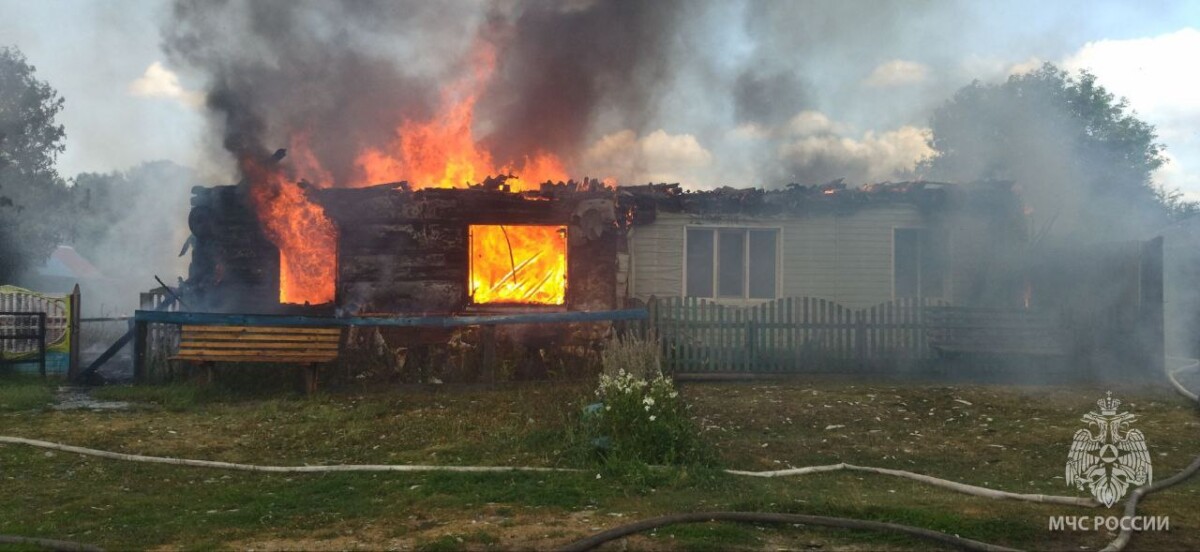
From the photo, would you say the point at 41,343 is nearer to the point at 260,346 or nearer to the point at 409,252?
the point at 260,346

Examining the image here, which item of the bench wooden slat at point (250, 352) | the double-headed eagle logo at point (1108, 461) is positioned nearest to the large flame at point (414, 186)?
the bench wooden slat at point (250, 352)

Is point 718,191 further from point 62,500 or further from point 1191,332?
point 1191,332

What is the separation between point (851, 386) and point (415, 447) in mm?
6356

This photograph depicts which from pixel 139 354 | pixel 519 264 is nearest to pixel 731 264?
pixel 519 264

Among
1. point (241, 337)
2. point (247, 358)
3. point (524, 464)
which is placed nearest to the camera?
point (524, 464)

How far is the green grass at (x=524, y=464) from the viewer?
5.04m

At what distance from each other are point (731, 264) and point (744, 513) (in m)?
10.2

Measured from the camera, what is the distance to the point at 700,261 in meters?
14.9

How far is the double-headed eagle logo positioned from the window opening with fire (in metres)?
8.38

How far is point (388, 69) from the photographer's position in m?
17.5

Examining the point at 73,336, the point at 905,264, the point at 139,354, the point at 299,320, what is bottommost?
the point at 139,354

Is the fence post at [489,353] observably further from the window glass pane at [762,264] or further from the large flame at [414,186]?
the window glass pane at [762,264]

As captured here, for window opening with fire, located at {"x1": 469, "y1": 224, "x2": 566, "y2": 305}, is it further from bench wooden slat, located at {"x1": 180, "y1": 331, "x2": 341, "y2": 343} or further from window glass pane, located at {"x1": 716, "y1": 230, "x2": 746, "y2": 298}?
bench wooden slat, located at {"x1": 180, "y1": 331, "x2": 341, "y2": 343}

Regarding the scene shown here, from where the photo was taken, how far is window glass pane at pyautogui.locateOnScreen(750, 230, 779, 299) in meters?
15.0
